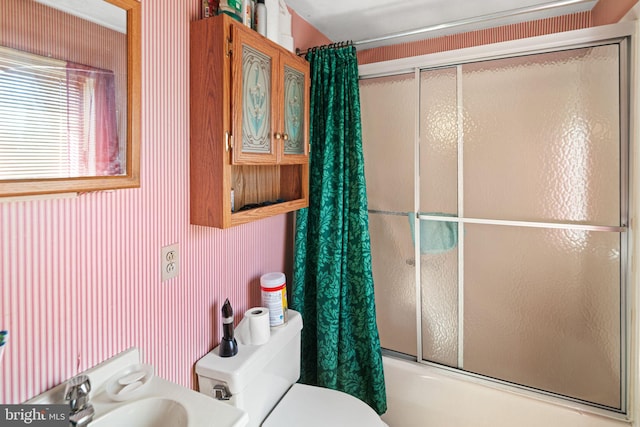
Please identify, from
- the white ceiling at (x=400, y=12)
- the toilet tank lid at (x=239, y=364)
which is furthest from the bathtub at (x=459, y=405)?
the white ceiling at (x=400, y=12)

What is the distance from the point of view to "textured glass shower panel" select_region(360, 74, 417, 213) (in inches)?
71.6

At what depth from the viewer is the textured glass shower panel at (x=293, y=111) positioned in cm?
154

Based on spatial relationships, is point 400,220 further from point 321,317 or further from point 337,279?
point 321,317

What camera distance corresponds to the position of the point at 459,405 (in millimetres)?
1681

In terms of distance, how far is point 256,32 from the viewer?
4.19ft

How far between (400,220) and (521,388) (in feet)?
3.29

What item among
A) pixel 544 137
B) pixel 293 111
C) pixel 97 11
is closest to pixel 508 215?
pixel 544 137

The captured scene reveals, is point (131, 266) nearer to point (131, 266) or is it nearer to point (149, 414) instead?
point (131, 266)

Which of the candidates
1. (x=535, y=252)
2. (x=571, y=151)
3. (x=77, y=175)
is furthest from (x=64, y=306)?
(x=571, y=151)

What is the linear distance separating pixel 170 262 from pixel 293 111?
862 mm

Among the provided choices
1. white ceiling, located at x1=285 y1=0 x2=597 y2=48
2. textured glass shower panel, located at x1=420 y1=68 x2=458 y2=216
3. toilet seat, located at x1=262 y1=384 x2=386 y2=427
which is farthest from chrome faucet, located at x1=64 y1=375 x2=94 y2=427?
white ceiling, located at x1=285 y1=0 x2=597 y2=48

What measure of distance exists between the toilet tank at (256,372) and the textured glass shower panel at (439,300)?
2.42ft

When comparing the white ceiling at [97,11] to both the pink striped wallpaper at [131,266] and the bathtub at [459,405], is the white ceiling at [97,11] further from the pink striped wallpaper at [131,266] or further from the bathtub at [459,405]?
the bathtub at [459,405]

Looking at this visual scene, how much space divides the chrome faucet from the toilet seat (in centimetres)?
70
